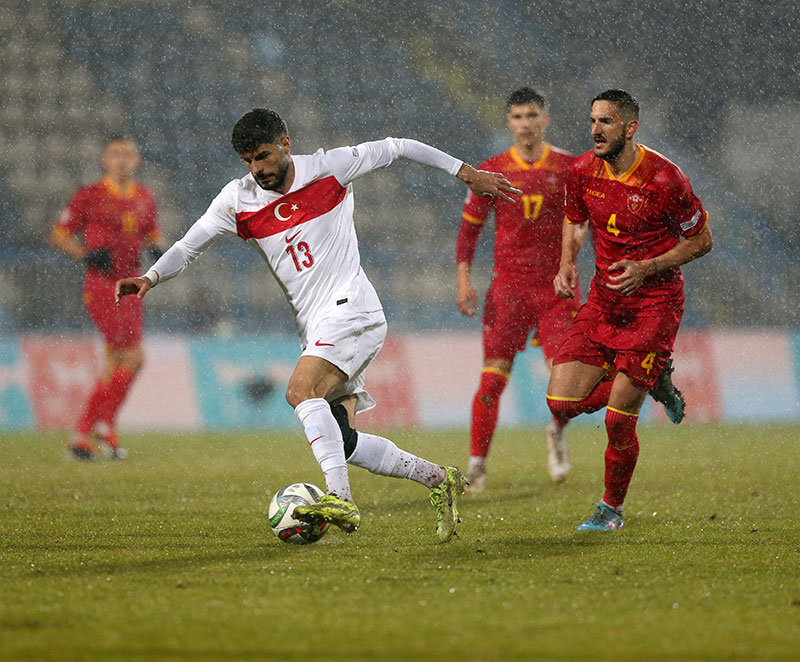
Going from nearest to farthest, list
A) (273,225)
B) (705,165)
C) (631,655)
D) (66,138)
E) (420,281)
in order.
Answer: (631,655), (273,225), (420,281), (66,138), (705,165)

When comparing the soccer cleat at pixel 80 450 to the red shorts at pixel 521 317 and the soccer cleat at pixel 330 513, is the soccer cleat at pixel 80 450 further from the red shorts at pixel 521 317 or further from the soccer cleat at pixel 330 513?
the soccer cleat at pixel 330 513

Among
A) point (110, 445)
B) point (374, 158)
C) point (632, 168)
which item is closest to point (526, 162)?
point (632, 168)

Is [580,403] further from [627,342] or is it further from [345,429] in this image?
[345,429]

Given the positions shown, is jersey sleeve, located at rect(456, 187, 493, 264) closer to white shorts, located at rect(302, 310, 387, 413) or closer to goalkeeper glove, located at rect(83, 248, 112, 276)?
white shorts, located at rect(302, 310, 387, 413)

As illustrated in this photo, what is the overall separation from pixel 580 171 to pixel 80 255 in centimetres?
529

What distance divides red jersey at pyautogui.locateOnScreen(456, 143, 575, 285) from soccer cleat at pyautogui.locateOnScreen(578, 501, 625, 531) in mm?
2092

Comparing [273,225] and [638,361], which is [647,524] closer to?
[638,361]

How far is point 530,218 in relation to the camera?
7.24 meters

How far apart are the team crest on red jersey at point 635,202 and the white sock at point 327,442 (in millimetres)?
1613

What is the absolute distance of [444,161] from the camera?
5316mm

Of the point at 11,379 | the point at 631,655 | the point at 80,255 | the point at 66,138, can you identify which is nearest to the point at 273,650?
the point at 631,655

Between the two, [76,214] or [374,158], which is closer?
[374,158]

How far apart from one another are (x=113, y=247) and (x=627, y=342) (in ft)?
A: 18.2

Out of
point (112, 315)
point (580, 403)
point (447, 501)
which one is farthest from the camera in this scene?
point (112, 315)
